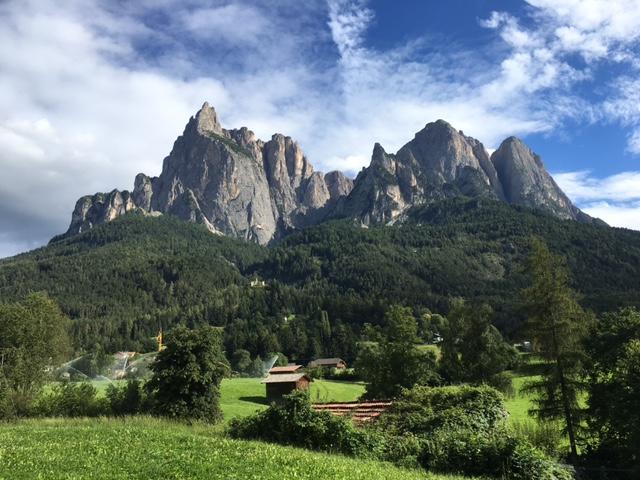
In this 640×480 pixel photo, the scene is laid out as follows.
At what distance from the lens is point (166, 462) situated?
42.9 ft

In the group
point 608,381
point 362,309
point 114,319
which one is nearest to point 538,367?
point 608,381

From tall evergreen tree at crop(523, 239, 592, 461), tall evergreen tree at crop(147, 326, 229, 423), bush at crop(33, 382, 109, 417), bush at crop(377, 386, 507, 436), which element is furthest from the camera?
bush at crop(33, 382, 109, 417)

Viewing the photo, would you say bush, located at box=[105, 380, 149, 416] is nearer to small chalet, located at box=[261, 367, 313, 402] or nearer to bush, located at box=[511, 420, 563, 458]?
small chalet, located at box=[261, 367, 313, 402]

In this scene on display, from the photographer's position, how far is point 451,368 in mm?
50281

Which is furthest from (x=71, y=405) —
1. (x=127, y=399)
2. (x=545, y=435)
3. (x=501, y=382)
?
(x=501, y=382)

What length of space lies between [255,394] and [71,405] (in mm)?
21984

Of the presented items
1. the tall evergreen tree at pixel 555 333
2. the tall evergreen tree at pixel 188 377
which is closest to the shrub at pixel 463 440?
the tall evergreen tree at pixel 555 333

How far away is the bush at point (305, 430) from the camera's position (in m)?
18.0

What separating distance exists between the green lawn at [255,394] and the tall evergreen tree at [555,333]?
26877 mm

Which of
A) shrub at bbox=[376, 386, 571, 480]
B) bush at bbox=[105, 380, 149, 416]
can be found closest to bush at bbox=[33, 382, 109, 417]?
bush at bbox=[105, 380, 149, 416]

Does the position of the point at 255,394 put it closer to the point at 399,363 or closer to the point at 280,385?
the point at 280,385

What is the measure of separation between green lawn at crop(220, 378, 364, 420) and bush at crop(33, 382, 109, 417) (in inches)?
425

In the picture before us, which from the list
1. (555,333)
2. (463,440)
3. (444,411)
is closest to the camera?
Answer: (463,440)

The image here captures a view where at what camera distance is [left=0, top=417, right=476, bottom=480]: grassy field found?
11.8 metres
